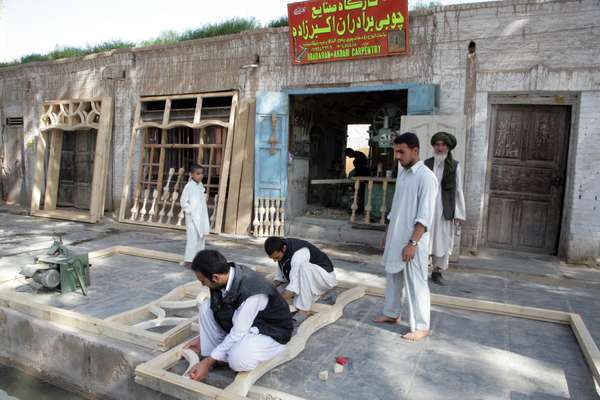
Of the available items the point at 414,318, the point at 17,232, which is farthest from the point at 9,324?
the point at 17,232

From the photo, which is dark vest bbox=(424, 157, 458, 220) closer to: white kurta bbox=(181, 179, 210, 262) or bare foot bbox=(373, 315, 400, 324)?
bare foot bbox=(373, 315, 400, 324)

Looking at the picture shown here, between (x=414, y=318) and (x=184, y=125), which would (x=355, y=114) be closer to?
(x=184, y=125)

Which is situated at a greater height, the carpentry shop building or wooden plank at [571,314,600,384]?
the carpentry shop building

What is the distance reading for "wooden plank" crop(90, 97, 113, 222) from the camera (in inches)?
362

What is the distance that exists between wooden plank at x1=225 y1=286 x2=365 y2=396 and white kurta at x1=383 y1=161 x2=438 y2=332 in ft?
2.16

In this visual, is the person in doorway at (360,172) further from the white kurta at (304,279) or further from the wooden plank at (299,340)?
the white kurta at (304,279)

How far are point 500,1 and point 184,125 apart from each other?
226 inches

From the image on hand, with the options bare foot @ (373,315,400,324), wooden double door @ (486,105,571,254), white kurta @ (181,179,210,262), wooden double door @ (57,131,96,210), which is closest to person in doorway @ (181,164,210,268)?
white kurta @ (181,179,210,262)

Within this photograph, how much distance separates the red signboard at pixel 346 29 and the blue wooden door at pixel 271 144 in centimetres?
79

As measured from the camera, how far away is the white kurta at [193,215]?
5523 mm

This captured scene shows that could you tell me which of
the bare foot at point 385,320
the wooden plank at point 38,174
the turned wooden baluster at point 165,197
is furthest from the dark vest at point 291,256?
the wooden plank at point 38,174

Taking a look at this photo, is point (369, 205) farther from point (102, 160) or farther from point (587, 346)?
point (102, 160)

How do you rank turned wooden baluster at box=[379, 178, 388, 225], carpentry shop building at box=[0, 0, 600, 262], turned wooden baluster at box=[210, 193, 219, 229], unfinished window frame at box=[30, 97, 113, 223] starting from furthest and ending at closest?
unfinished window frame at box=[30, 97, 113, 223], turned wooden baluster at box=[210, 193, 219, 229], turned wooden baluster at box=[379, 178, 388, 225], carpentry shop building at box=[0, 0, 600, 262]

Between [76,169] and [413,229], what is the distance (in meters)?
9.87
